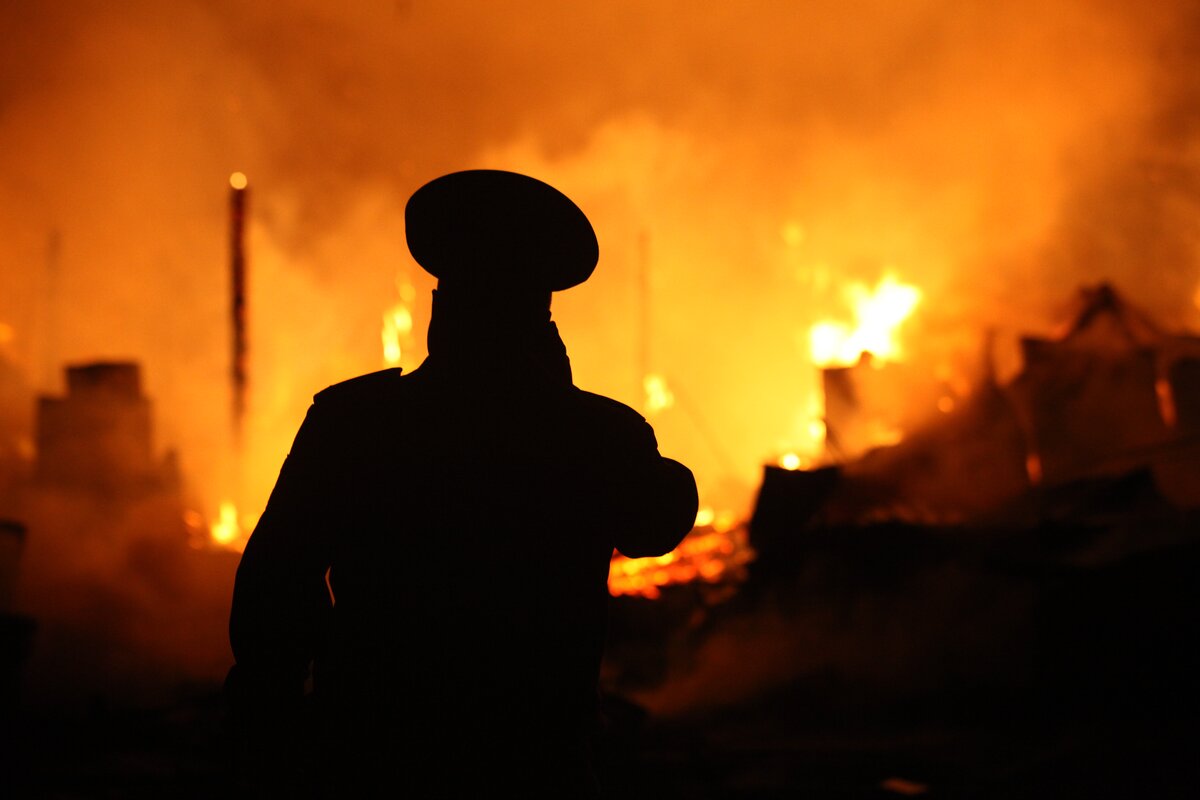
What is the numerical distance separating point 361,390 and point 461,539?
0.36 meters

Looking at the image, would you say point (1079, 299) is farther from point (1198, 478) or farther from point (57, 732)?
point (57, 732)

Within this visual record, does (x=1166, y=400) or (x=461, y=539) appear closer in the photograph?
(x=461, y=539)

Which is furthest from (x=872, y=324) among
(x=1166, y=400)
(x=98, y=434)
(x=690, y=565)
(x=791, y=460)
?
(x=98, y=434)

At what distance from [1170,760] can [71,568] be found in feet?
47.6

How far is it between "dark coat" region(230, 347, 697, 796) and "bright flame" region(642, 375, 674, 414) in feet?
109

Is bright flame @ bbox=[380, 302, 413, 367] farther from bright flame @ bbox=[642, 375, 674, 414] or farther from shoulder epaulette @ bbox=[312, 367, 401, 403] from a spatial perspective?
shoulder epaulette @ bbox=[312, 367, 401, 403]

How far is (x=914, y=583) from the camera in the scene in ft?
36.5

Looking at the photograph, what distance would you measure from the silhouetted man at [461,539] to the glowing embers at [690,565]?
1332cm

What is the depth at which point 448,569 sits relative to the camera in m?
1.72

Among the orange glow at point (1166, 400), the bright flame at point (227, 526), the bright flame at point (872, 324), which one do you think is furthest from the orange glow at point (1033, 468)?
the bright flame at point (227, 526)

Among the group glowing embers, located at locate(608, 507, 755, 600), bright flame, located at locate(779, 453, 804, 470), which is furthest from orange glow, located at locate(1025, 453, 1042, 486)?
bright flame, located at locate(779, 453, 804, 470)

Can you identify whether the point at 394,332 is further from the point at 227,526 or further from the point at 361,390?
the point at 361,390

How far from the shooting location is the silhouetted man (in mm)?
1641

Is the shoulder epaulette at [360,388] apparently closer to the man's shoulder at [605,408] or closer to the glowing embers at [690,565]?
the man's shoulder at [605,408]
